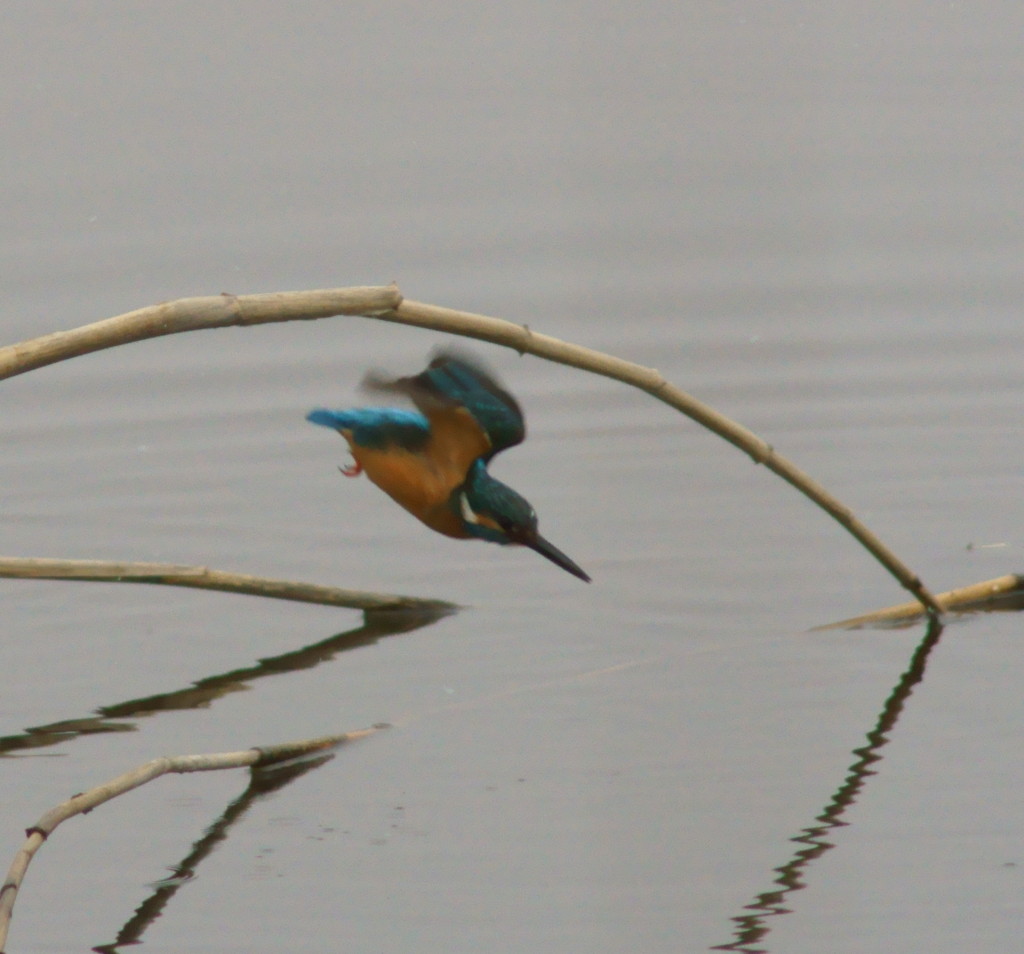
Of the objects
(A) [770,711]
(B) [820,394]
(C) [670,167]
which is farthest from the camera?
(C) [670,167]

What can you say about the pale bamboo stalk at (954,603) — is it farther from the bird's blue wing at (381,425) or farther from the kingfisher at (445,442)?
the bird's blue wing at (381,425)

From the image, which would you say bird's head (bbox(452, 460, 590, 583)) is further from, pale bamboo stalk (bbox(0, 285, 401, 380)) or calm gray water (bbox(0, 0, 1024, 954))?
pale bamboo stalk (bbox(0, 285, 401, 380))

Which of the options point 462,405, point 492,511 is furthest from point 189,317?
point 492,511

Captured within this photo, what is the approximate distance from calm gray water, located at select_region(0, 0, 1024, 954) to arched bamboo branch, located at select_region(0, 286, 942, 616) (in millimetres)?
729

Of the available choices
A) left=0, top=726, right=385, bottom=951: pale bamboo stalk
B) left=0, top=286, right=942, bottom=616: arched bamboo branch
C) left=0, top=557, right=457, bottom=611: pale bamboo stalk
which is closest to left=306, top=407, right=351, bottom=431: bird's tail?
left=0, top=286, right=942, bottom=616: arched bamboo branch

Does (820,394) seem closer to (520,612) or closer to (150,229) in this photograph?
(520,612)

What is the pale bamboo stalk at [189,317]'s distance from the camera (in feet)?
11.2

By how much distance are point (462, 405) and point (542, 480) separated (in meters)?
1.84

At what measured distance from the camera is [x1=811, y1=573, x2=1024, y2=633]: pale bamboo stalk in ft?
16.6

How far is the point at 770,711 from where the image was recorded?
454cm

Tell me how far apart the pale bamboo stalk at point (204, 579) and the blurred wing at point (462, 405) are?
33.0 inches

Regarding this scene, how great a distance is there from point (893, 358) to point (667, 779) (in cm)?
321

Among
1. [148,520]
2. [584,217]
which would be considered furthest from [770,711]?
[584,217]

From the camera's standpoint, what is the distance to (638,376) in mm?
4215
